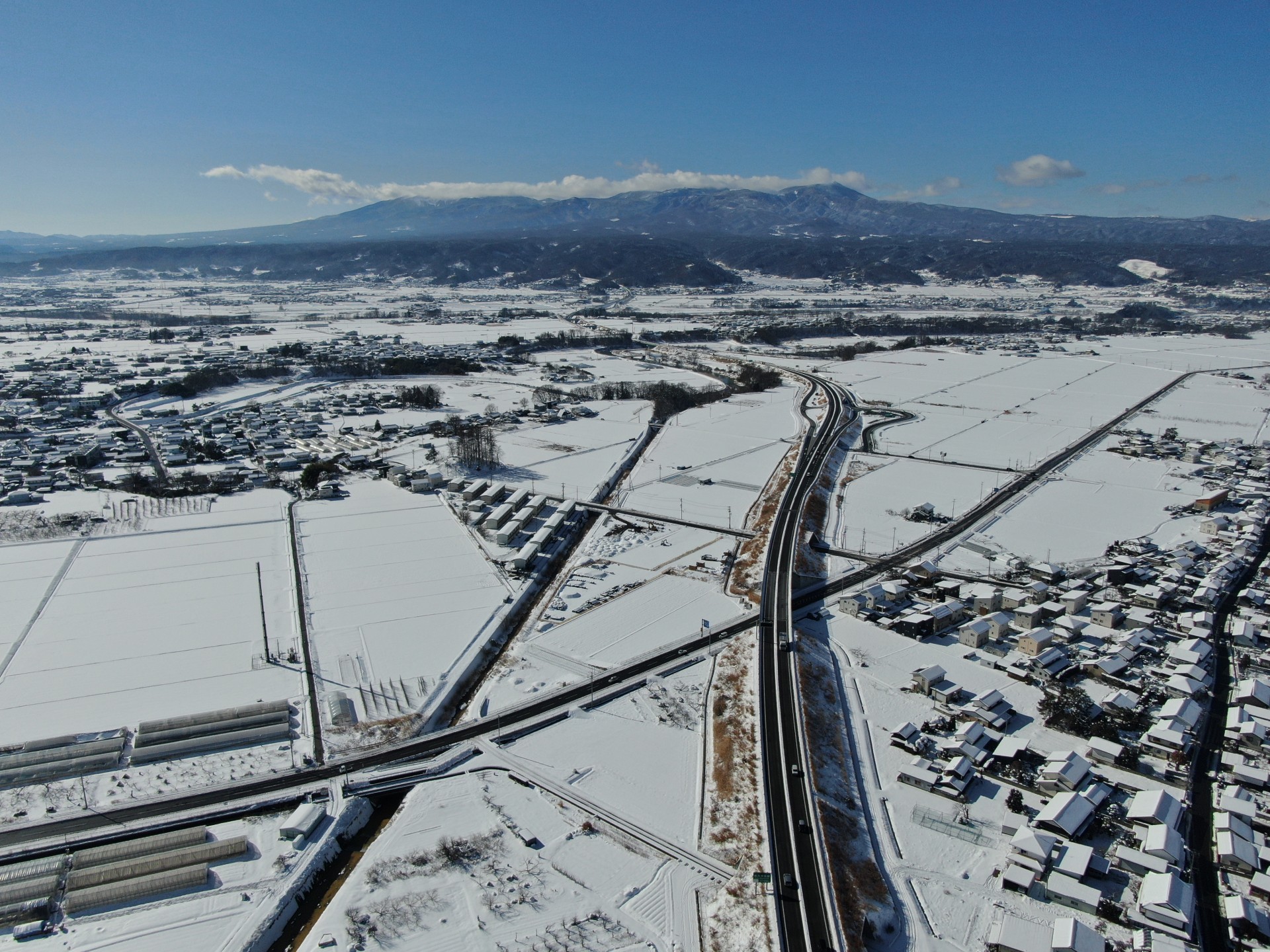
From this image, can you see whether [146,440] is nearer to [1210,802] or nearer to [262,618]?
[262,618]

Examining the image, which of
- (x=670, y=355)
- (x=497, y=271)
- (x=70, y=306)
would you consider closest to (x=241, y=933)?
(x=670, y=355)

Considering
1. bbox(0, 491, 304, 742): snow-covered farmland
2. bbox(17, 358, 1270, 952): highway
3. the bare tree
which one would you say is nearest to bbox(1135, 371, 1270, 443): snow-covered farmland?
bbox(17, 358, 1270, 952): highway

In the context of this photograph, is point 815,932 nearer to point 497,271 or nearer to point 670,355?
point 670,355

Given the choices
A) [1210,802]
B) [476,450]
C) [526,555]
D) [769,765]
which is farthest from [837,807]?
[476,450]

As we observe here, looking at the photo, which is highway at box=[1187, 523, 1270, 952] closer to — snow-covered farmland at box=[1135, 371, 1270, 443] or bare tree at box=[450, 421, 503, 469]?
bare tree at box=[450, 421, 503, 469]

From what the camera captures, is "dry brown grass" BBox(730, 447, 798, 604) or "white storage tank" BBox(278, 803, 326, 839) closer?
"white storage tank" BBox(278, 803, 326, 839)

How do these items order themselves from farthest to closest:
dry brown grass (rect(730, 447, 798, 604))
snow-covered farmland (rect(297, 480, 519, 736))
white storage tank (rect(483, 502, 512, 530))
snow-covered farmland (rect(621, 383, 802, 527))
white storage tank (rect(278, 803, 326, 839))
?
1. snow-covered farmland (rect(621, 383, 802, 527))
2. white storage tank (rect(483, 502, 512, 530))
3. dry brown grass (rect(730, 447, 798, 604))
4. snow-covered farmland (rect(297, 480, 519, 736))
5. white storage tank (rect(278, 803, 326, 839))

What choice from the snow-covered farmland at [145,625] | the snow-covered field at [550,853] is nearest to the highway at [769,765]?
the snow-covered field at [550,853]

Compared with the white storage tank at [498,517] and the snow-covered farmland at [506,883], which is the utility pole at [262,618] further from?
the white storage tank at [498,517]
